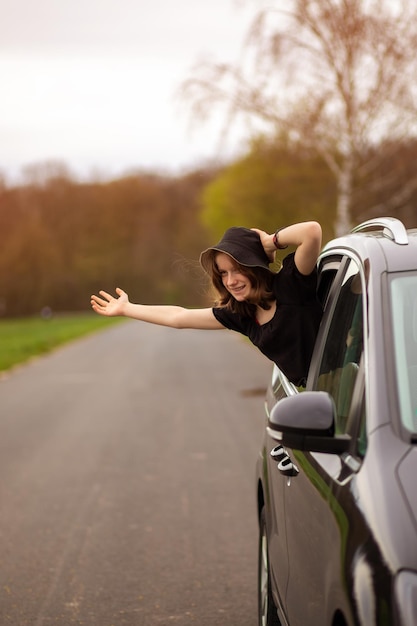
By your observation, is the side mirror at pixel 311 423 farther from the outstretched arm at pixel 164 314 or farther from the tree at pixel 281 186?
the tree at pixel 281 186

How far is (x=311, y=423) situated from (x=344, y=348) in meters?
0.78

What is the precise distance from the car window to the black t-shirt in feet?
1.00

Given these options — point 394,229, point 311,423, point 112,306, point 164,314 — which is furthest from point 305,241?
point 311,423

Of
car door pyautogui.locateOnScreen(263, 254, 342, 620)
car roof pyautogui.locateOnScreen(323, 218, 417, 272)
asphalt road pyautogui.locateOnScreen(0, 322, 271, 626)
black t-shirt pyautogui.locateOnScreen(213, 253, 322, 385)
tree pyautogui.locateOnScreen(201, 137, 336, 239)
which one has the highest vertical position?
tree pyautogui.locateOnScreen(201, 137, 336, 239)

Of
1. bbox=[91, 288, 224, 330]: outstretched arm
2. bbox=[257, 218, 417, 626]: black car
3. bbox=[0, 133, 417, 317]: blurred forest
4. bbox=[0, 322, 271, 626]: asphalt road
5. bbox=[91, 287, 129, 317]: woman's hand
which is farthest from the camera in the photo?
bbox=[0, 133, 417, 317]: blurred forest

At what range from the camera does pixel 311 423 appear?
9.46 feet

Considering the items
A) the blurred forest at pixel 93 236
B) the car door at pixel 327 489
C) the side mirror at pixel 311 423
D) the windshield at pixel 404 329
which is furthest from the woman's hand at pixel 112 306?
the blurred forest at pixel 93 236

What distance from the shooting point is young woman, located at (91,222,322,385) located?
4145 mm

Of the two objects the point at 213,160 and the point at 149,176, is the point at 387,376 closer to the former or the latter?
the point at 213,160

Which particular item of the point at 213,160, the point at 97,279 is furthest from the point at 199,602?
the point at 97,279

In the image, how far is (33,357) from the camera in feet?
99.8

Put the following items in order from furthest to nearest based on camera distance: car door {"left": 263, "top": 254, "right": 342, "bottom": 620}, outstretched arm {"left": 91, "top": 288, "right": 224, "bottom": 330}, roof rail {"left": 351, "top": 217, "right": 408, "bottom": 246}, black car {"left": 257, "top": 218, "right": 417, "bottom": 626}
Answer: outstretched arm {"left": 91, "top": 288, "right": 224, "bottom": 330}
car door {"left": 263, "top": 254, "right": 342, "bottom": 620}
roof rail {"left": 351, "top": 217, "right": 408, "bottom": 246}
black car {"left": 257, "top": 218, "right": 417, "bottom": 626}

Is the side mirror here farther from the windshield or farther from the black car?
the windshield

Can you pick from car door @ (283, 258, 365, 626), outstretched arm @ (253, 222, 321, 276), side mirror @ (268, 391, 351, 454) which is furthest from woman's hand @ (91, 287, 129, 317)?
side mirror @ (268, 391, 351, 454)
